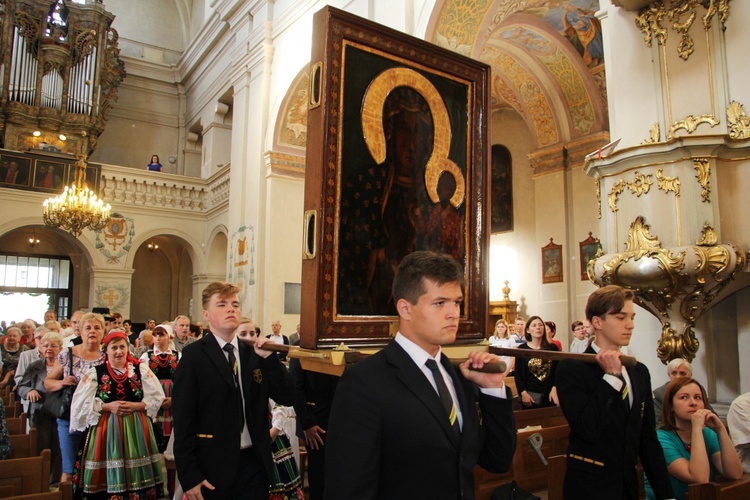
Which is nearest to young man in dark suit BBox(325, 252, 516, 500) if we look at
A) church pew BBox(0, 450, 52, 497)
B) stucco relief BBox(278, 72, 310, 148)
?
church pew BBox(0, 450, 52, 497)

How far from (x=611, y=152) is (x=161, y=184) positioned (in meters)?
13.7

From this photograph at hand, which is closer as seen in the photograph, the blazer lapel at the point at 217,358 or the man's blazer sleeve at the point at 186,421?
the man's blazer sleeve at the point at 186,421

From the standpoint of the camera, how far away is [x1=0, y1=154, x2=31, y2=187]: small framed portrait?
45.8 feet

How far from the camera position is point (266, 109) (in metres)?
12.3

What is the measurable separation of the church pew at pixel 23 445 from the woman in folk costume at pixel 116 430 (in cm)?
26

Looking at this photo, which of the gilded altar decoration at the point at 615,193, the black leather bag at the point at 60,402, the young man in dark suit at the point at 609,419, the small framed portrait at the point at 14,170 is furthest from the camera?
the small framed portrait at the point at 14,170

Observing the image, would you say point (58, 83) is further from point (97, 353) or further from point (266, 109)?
point (97, 353)

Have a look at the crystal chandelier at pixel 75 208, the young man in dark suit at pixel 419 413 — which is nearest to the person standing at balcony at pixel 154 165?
the crystal chandelier at pixel 75 208

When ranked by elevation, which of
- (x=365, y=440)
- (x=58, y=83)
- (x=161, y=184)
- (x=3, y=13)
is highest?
(x=3, y=13)

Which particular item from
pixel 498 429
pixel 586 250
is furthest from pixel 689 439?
pixel 586 250

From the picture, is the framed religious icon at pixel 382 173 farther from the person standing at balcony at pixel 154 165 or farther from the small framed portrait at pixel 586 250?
the person standing at balcony at pixel 154 165

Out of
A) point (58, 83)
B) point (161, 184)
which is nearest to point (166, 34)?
point (58, 83)

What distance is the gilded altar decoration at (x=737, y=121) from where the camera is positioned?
173 inches

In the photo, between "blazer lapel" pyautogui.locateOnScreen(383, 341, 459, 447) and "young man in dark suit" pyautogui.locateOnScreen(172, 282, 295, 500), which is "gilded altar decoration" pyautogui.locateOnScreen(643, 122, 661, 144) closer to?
"young man in dark suit" pyautogui.locateOnScreen(172, 282, 295, 500)
